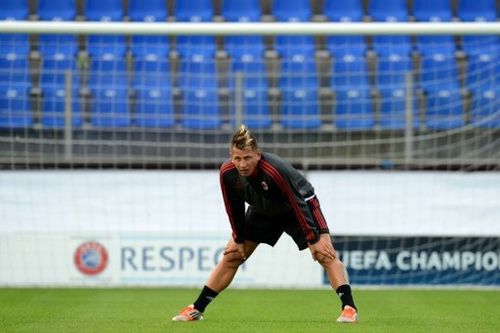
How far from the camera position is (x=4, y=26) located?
12.3m

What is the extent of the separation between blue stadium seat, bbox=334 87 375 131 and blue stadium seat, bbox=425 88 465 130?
0.85 metres

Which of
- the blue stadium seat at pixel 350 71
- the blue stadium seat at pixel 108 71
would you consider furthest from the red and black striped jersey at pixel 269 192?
the blue stadium seat at pixel 350 71

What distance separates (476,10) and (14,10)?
9.30 m

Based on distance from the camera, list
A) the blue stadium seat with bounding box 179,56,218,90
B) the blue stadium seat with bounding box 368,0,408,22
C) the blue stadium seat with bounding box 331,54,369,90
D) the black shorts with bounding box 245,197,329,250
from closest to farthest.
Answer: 1. the black shorts with bounding box 245,197,329,250
2. the blue stadium seat with bounding box 331,54,369,90
3. the blue stadium seat with bounding box 179,56,218,90
4. the blue stadium seat with bounding box 368,0,408,22

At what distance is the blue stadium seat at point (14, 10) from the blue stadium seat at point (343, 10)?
600cm

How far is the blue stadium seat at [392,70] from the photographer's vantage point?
15.6 metres

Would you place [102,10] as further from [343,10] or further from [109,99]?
[109,99]

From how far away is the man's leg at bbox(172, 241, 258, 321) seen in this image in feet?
27.3

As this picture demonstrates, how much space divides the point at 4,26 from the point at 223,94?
4068mm

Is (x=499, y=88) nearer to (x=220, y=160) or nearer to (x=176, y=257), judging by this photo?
(x=220, y=160)

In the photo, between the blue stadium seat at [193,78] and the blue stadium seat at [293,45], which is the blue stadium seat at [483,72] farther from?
the blue stadium seat at [193,78]

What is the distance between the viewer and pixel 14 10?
803 inches

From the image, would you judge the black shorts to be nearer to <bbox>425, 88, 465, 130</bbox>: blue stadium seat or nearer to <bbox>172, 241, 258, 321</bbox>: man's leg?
<bbox>172, 241, 258, 321</bbox>: man's leg

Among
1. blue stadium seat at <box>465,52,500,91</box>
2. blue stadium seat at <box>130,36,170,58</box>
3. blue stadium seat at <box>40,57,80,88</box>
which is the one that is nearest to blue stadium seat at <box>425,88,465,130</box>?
blue stadium seat at <box>465,52,500,91</box>
